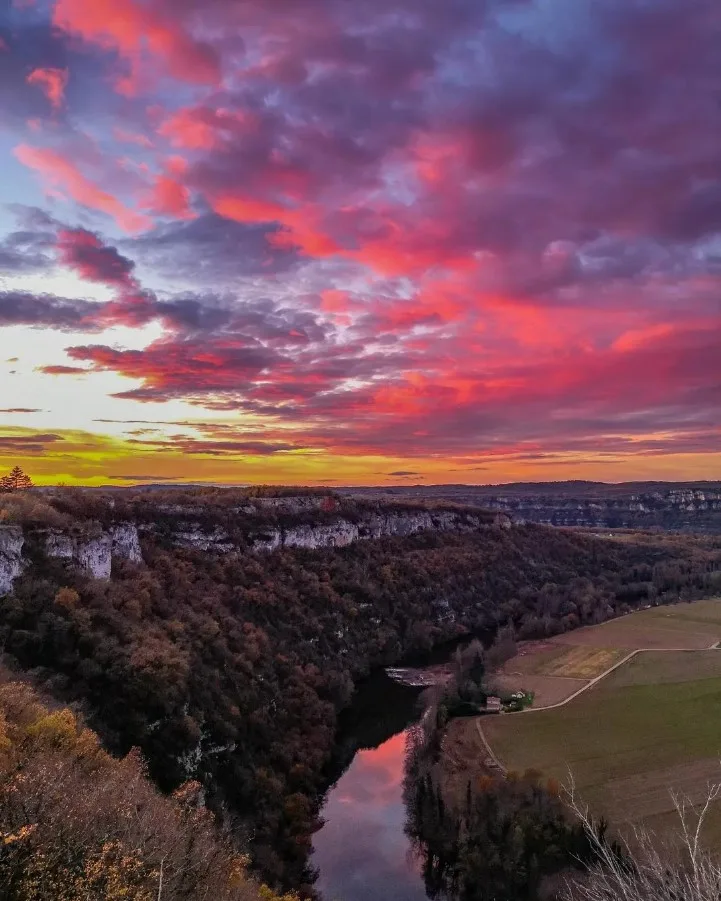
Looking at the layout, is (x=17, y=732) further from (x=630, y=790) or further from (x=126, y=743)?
(x=630, y=790)

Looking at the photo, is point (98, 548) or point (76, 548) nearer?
point (76, 548)

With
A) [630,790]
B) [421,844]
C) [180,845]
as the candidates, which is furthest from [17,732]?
[630,790]

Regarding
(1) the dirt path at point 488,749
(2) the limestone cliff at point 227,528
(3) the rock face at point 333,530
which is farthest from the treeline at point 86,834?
(3) the rock face at point 333,530

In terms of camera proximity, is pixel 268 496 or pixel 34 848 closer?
pixel 34 848

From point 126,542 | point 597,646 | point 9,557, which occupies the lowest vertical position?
point 597,646

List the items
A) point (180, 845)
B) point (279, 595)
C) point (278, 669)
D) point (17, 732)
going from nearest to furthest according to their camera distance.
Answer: point (180, 845) < point (17, 732) < point (278, 669) < point (279, 595)

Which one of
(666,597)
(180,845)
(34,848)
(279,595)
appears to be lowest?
(666,597)

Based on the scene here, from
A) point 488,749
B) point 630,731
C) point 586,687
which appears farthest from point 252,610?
point 630,731

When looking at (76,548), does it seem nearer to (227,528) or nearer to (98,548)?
(98,548)
